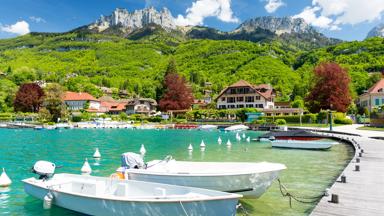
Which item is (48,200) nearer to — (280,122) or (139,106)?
(280,122)

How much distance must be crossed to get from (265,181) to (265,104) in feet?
290

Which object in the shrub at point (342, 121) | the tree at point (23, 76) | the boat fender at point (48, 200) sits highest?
the tree at point (23, 76)

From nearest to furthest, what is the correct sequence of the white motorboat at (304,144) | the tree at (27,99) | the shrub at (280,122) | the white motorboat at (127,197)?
1. the white motorboat at (127,197)
2. the white motorboat at (304,144)
3. the shrub at (280,122)
4. the tree at (27,99)

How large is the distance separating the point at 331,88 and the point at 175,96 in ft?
170

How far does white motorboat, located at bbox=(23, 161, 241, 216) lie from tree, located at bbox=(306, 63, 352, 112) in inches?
2561

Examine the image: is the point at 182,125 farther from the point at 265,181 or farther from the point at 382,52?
the point at 382,52

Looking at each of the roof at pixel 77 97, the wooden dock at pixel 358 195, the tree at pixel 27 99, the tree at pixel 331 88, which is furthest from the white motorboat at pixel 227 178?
the roof at pixel 77 97

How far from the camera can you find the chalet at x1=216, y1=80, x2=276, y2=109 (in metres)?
98.5

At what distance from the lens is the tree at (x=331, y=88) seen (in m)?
68.6

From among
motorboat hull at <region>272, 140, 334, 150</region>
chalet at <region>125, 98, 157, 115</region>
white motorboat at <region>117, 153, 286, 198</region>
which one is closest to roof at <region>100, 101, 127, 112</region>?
chalet at <region>125, 98, 157, 115</region>

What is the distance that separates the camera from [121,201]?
9773 mm

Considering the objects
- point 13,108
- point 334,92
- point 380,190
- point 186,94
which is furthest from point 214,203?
point 13,108

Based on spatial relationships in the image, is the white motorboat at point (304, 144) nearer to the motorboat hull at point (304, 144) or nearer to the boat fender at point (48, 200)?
the motorboat hull at point (304, 144)

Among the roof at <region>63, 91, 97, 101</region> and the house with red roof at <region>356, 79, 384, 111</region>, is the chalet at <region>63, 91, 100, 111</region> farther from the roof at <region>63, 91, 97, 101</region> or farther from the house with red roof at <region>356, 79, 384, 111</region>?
the house with red roof at <region>356, 79, 384, 111</region>
